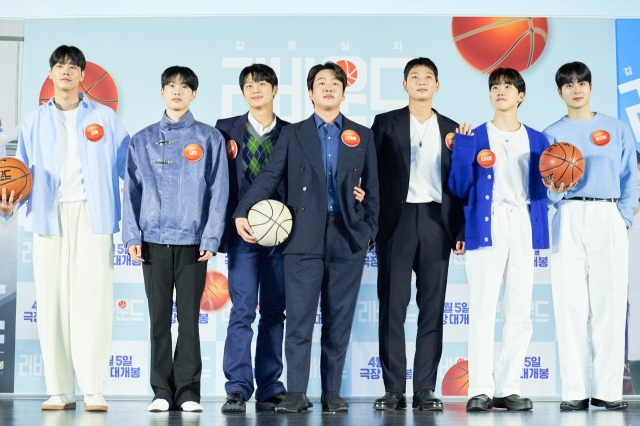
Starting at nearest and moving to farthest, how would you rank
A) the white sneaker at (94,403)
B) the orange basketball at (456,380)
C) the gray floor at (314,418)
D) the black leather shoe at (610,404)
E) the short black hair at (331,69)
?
the gray floor at (314,418) < the white sneaker at (94,403) < the short black hair at (331,69) < the black leather shoe at (610,404) < the orange basketball at (456,380)

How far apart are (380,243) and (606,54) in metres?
2.35

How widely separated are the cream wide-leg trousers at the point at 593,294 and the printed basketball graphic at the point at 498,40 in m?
1.37

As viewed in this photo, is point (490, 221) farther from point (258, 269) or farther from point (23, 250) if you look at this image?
point (23, 250)

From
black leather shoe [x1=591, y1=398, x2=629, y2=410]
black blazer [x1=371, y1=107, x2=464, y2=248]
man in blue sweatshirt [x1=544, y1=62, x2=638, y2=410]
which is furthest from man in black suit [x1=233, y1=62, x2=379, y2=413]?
black leather shoe [x1=591, y1=398, x2=629, y2=410]

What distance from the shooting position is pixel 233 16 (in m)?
5.49

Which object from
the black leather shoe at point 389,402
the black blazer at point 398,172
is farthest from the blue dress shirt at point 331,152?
the black leather shoe at point 389,402

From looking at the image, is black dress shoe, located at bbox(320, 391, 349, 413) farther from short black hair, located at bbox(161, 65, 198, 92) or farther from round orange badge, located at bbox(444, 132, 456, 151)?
short black hair, located at bbox(161, 65, 198, 92)

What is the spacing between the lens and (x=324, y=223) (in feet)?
13.9

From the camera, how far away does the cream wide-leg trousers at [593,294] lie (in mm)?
4547

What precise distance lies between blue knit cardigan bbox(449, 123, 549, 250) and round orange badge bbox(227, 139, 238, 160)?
1.29 meters

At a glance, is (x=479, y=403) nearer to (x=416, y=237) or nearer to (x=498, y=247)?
(x=498, y=247)

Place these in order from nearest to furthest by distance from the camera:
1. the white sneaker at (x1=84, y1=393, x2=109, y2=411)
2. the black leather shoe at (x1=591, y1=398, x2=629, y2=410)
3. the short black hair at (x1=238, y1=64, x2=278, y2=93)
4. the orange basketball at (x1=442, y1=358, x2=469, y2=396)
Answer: the white sneaker at (x1=84, y1=393, x2=109, y2=411) < the black leather shoe at (x1=591, y1=398, x2=629, y2=410) < the short black hair at (x1=238, y1=64, x2=278, y2=93) < the orange basketball at (x1=442, y1=358, x2=469, y2=396)

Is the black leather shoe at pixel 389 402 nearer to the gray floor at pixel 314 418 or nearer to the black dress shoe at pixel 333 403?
the gray floor at pixel 314 418

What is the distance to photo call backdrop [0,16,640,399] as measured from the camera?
5.44 metres
